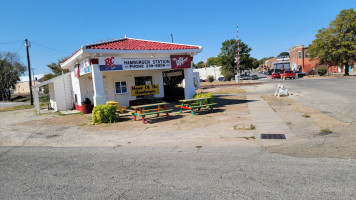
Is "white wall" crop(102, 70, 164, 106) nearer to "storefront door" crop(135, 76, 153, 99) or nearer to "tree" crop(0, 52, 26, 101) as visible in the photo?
"storefront door" crop(135, 76, 153, 99)

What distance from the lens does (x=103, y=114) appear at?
32.7 ft

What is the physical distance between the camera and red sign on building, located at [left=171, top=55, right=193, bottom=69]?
43.8ft

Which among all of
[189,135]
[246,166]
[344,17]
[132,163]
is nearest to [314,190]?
[246,166]

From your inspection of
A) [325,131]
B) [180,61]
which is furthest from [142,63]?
[325,131]

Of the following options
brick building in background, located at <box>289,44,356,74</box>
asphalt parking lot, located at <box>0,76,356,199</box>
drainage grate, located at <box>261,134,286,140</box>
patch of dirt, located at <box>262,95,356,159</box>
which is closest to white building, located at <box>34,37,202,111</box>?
asphalt parking lot, located at <box>0,76,356,199</box>

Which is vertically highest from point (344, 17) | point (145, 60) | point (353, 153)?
point (344, 17)

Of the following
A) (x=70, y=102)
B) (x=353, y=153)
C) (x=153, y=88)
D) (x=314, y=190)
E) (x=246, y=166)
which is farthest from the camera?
(x=70, y=102)

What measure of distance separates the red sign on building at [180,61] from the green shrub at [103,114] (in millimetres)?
4762

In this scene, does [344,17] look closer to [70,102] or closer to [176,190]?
[70,102]

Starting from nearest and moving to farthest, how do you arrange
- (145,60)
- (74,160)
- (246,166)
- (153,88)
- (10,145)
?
1. (246,166)
2. (74,160)
3. (10,145)
4. (145,60)
5. (153,88)

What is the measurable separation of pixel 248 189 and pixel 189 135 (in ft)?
12.6

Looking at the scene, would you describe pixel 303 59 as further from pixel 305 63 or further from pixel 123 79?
A: pixel 123 79

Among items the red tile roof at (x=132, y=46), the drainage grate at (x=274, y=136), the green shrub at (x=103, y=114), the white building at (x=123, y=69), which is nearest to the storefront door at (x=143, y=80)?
the white building at (x=123, y=69)

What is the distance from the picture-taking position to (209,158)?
16.0 feet
